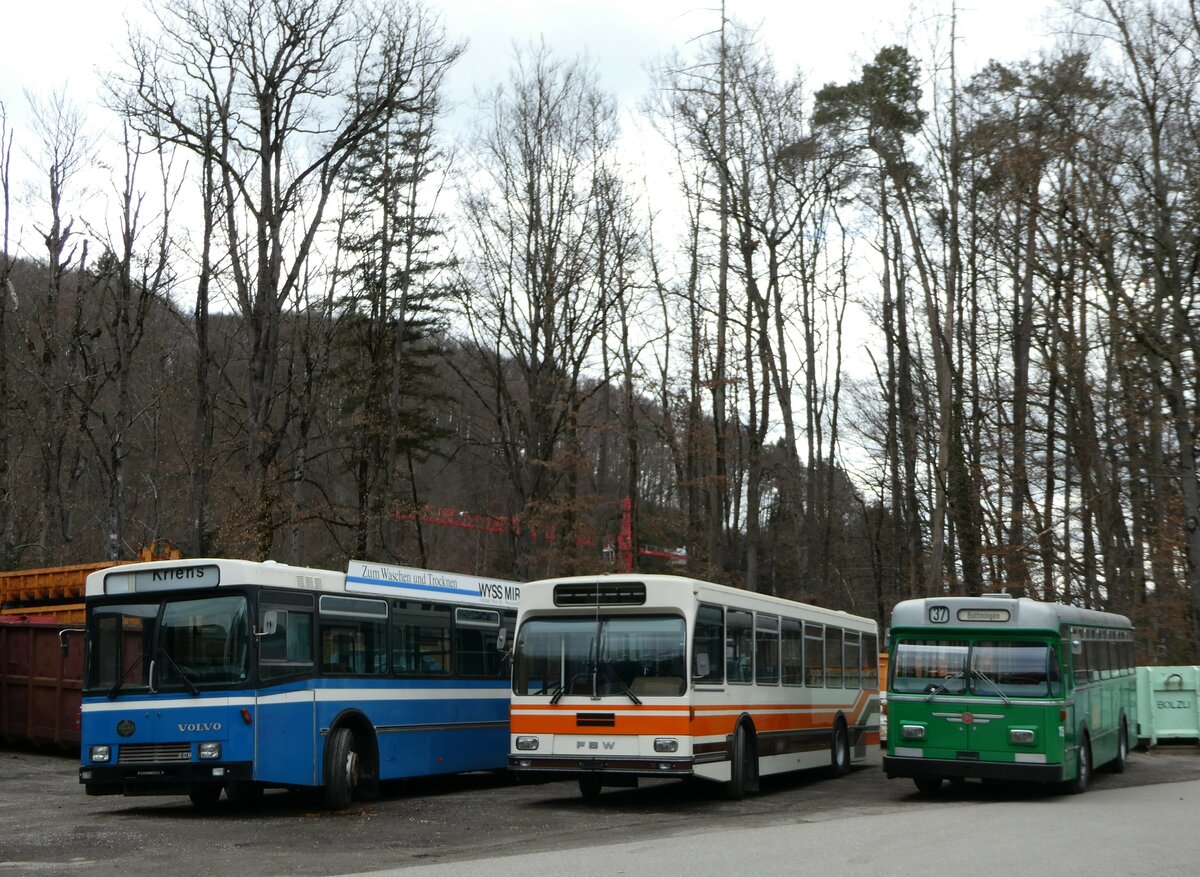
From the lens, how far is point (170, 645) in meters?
14.9

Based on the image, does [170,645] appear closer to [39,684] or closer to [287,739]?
[287,739]

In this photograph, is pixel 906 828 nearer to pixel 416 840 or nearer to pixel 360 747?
pixel 416 840

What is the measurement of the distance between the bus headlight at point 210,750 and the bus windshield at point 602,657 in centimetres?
375

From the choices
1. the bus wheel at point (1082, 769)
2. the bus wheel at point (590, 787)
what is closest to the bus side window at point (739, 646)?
the bus wheel at point (590, 787)

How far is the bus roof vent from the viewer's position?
53.4 ft

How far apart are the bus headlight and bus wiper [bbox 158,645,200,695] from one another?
0.58 meters

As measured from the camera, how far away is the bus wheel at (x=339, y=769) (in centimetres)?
1545

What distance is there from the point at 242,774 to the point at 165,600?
211cm

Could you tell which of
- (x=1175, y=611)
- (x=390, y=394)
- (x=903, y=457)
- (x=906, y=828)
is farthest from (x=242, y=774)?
(x=903, y=457)

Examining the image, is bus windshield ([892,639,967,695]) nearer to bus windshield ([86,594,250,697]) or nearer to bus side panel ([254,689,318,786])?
bus side panel ([254,689,318,786])

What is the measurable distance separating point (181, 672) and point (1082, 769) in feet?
38.6

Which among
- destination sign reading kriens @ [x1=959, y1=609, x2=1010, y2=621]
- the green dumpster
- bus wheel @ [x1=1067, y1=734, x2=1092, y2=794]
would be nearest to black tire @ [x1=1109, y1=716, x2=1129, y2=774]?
bus wheel @ [x1=1067, y1=734, x2=1092, y2=794]

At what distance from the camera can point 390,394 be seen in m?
37.2

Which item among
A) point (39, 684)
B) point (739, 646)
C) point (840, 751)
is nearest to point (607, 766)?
point (739, 646)
